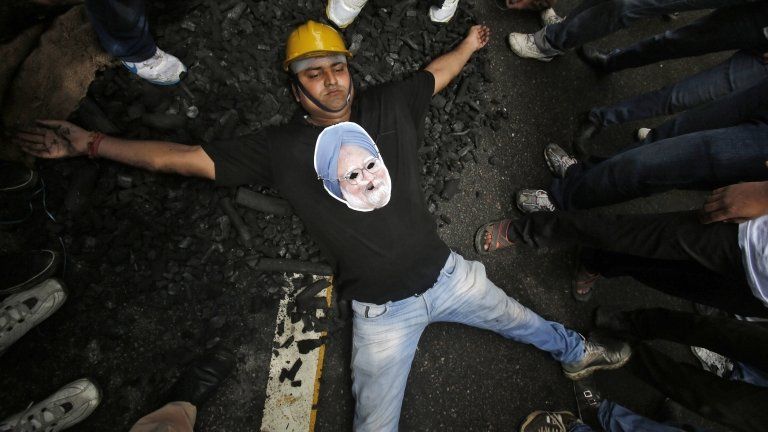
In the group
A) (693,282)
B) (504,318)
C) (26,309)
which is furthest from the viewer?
(504,318)

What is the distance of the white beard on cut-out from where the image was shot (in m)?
2.43

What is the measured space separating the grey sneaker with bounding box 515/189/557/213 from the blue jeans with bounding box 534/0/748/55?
1.29 metres

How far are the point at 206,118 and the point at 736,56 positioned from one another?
3923mm

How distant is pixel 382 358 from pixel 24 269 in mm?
2135

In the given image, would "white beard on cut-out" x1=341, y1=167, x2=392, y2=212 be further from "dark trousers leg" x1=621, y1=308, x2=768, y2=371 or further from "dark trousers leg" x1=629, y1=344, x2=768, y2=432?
"dark trousers leg" x1=629, y1=344, x2=768, y2=432

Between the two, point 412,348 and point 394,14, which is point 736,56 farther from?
point 412,348

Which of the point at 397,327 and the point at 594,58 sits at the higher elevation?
the point at 594,58

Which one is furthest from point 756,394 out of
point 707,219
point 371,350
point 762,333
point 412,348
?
point 371,350

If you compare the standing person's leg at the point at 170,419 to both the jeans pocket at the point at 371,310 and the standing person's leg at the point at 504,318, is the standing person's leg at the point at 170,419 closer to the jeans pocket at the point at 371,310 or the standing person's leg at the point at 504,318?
the jeans pocket at the point at 371,310

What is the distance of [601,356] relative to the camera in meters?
3.25

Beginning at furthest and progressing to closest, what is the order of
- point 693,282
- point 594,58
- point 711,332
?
point 594,58
point 693,282
point 711,332

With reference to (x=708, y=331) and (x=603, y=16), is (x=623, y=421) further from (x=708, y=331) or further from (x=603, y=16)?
(x=603, y=16)

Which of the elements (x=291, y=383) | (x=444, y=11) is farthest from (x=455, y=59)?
(x=291, y=383)

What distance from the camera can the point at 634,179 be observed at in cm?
273
